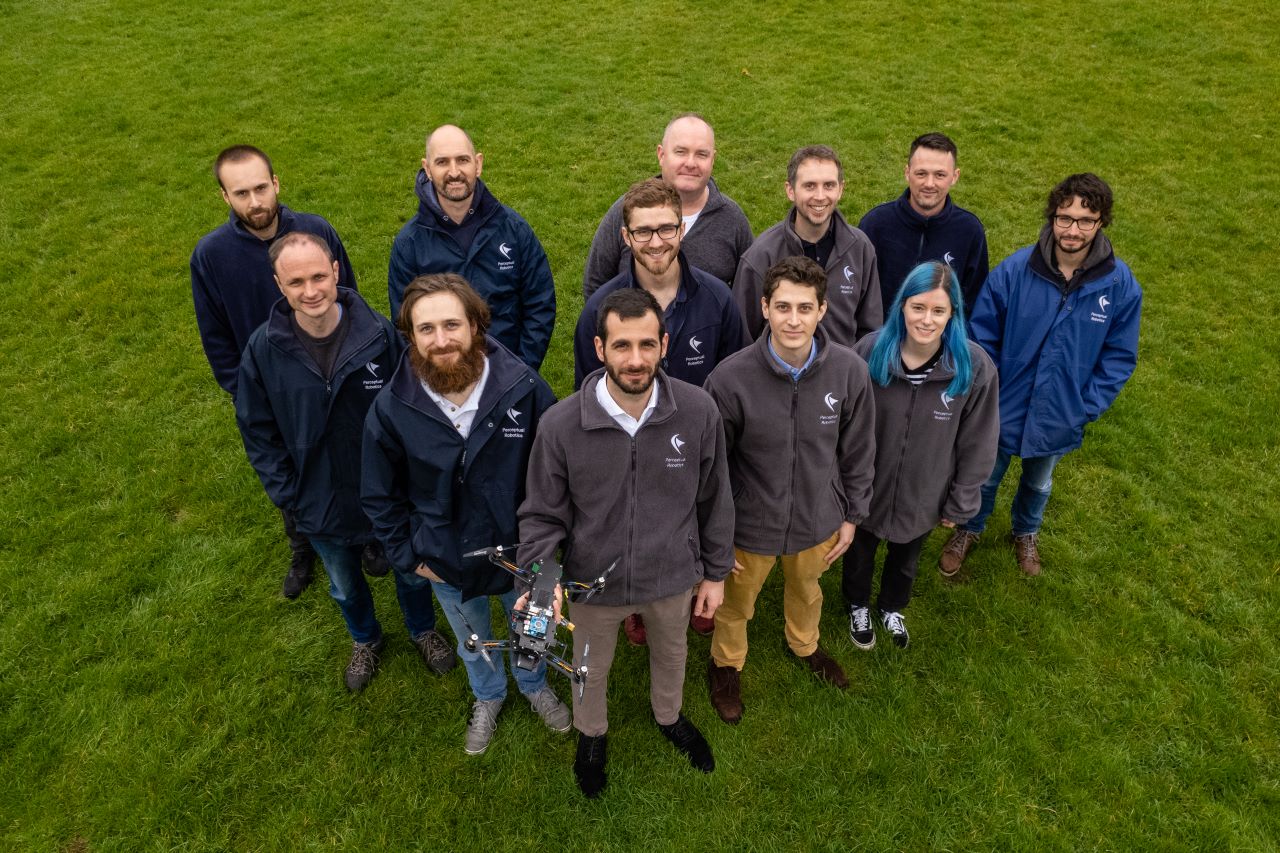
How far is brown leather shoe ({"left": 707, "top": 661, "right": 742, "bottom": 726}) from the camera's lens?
14.6 ft

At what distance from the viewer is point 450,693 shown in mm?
4641

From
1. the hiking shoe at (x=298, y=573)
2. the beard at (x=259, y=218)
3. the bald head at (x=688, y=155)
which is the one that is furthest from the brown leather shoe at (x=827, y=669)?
the beard at (x=259, y=218)

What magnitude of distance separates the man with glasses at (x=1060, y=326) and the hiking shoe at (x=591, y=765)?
10.9ft

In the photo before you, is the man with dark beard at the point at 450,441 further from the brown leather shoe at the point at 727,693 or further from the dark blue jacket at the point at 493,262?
the brown leather shoe at the point at 727,693

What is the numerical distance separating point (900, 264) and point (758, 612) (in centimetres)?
261

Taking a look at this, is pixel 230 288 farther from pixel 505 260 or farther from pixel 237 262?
pixel 505 260

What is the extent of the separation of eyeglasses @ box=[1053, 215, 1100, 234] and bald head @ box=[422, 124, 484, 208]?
11.7 feet

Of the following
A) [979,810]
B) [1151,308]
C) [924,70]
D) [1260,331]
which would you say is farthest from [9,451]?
[924,70]

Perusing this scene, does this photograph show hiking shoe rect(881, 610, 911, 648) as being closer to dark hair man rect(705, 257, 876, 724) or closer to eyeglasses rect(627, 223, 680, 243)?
dark hair man rect(705, 257, 876, 724)

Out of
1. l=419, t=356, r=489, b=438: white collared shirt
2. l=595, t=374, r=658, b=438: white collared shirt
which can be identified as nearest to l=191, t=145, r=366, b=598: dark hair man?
l=419, t=356, r=489, b=438: white collared shirt

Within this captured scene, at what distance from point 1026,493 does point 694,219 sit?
303 centimetres

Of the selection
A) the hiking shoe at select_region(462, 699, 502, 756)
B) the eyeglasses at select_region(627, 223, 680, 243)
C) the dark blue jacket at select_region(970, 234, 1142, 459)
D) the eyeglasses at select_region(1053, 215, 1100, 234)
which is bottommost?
the hiking shoe at select_region(462, 699, 502, 756)

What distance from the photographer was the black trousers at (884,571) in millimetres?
4652

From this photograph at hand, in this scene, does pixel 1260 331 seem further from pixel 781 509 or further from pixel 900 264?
pixel 781 509
